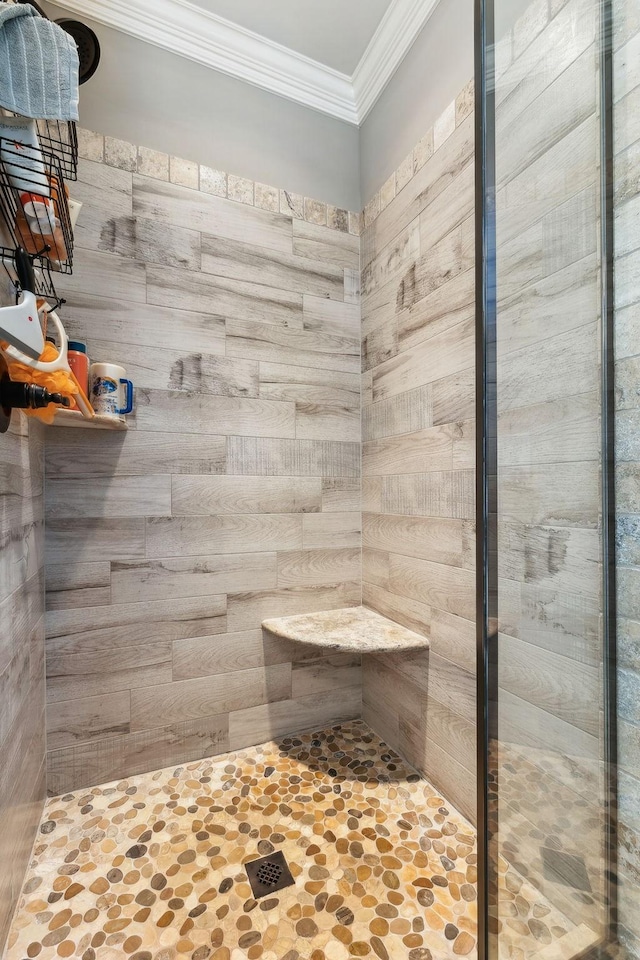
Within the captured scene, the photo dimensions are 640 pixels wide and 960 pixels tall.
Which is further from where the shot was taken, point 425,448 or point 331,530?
point 331,530

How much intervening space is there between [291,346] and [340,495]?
607 millimetres

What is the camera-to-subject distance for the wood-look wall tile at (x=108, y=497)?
4.38 feet

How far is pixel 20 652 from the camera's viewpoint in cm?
100

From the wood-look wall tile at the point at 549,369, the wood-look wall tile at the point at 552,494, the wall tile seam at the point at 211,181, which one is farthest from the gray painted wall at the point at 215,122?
the wood-look wall tile at the point at 552,494

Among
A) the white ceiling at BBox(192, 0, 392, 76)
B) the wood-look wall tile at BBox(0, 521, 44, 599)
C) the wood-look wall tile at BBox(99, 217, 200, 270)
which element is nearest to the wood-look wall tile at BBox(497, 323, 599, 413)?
the wood-look wall tile at BBox(0, 521, 44, 599)

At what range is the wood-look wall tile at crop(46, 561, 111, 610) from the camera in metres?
1.32

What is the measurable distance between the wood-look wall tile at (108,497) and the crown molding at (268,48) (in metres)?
1.49

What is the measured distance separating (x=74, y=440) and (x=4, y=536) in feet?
→ 1.80

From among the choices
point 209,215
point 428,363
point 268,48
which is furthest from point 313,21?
point 428,363

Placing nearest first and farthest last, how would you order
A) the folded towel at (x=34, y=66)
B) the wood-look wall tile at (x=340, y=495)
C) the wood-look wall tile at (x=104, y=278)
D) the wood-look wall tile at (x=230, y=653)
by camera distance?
the folded towel at (x=34, y=66) → the wood-look wall tile at (x=104, y=278) → the wood-look wall tile at (x=230, y=653) → the wood-look wall tile at (x=340, y=495)

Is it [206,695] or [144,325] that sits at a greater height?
[144,325]

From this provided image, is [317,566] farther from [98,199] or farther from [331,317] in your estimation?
[98,199]

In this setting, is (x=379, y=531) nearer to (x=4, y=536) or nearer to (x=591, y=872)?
(x=591, y=872)

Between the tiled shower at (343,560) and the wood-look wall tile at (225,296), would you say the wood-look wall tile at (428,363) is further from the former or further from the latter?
the wood-look wall tile at (225,296)
